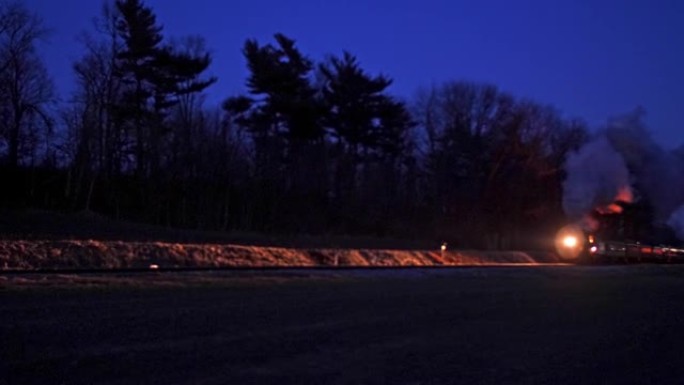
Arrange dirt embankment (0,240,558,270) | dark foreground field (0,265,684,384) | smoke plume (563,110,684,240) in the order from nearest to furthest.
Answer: dark foreground field (0,265,684,384), dirt embankment (0,240,558,270), smoke plume (563,110,684,240)

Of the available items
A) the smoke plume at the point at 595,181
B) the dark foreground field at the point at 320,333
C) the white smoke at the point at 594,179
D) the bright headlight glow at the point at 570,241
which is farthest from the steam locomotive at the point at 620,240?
the dark foreground field at the point at 320,333

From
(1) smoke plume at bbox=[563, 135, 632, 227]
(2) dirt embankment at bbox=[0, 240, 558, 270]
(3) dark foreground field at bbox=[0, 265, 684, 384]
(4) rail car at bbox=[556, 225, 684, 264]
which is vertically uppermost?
(1) smoke plume at bbox=[563, 135, 632, 227]

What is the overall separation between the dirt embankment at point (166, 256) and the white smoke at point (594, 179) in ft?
21.8

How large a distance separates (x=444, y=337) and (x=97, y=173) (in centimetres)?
3707

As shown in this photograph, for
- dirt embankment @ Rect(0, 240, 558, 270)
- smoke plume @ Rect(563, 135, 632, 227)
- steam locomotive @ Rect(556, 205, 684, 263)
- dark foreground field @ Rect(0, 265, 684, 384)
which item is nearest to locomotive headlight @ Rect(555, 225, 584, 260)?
steam locomotive @ Rect(556, 205, 684, 263)

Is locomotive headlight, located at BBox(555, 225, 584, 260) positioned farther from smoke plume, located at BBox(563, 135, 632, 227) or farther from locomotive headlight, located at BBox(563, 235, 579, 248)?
smoke plume, located at BBox(563, 135, 632, 227)

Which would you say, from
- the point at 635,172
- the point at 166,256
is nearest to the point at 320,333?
the point at 166,256

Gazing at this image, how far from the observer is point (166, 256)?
94.1 feet

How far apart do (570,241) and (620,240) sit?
7.62ft

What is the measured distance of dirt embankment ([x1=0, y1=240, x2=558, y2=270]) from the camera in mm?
24812

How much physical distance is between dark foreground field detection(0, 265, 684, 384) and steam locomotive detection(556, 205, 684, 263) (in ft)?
50.3

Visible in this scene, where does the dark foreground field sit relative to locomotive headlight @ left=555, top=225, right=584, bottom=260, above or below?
below

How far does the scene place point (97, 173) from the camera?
45.2 meters

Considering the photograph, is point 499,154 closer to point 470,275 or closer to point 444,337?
point 470,275
